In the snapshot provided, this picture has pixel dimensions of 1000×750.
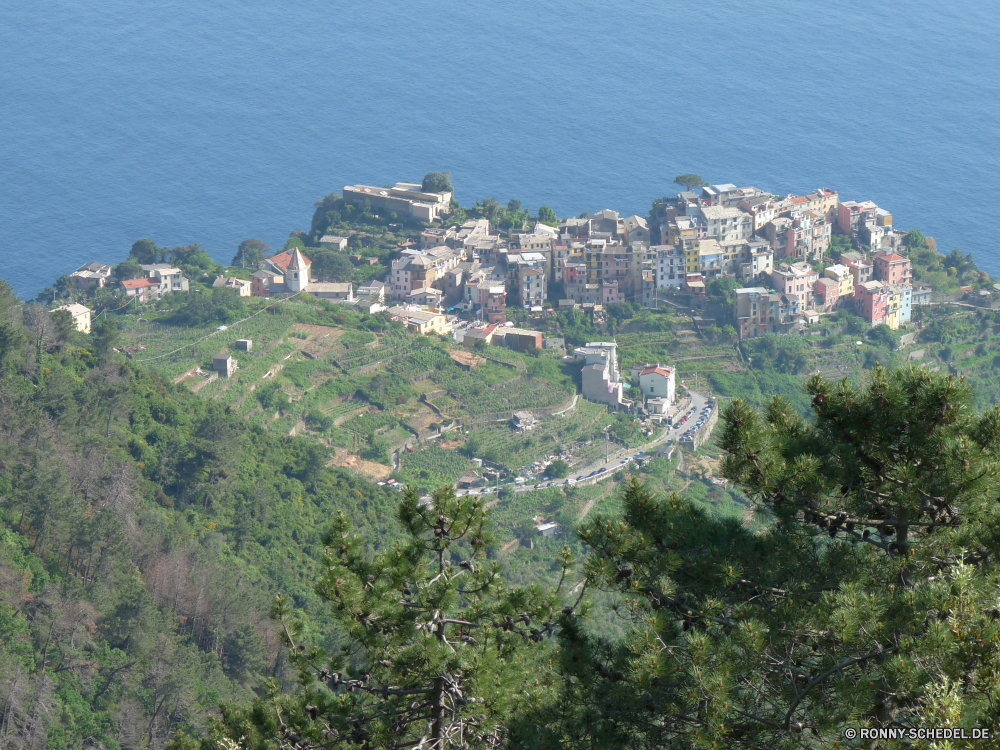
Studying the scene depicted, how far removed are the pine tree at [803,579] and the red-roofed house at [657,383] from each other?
26.6m

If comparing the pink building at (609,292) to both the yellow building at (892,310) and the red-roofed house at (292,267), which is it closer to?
the yellow building at (892,310)

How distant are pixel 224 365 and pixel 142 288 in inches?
303

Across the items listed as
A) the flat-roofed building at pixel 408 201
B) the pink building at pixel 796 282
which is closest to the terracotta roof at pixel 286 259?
the flat-roofed building at pixel 408 201

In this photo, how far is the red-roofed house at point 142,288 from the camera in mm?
36844

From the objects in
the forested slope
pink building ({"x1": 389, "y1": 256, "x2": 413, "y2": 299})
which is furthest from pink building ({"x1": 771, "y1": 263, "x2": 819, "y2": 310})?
the forested slope

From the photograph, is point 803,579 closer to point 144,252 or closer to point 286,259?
point 286,259

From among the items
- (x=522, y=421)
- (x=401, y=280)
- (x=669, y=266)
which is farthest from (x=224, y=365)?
(x=669, y=266)

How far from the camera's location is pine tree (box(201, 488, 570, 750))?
6.99m

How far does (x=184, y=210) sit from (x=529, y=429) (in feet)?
105

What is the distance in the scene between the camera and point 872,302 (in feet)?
126

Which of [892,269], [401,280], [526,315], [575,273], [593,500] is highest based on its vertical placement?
[892,269]

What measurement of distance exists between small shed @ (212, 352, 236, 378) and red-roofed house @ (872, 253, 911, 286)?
21.4 metres

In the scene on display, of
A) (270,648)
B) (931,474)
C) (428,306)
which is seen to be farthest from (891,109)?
(931,474)

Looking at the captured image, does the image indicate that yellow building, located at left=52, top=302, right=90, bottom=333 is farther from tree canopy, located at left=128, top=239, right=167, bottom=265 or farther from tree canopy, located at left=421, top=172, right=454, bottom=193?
tree canopy, located at left=421, top=172, right=454, bottom=193
